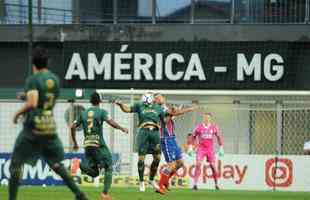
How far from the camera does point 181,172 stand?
84.5 ft

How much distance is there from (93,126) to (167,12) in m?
14.9

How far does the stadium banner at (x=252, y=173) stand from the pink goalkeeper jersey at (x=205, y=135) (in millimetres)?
1377

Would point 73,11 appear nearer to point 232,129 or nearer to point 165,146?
point 232,129

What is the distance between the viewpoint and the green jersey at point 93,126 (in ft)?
54.4

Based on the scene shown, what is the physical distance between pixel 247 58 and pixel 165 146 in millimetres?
9294

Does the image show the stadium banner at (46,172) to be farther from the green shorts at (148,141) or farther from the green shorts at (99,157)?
the green shorts at (99,157)

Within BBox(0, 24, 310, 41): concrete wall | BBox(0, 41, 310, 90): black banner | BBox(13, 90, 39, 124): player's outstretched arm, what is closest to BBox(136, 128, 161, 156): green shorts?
BBox(13, 90, 39, 124): player's outstretched arm

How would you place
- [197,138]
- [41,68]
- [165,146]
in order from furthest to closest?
1. [197,138]
2. [165,146]
3. [41,68]

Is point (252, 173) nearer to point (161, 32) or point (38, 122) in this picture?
point (161, 32)

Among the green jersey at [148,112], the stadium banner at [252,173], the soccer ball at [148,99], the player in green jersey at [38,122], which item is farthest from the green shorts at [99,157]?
the stadium banner at [252,173]

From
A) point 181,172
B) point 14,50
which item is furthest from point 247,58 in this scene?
point 14,50

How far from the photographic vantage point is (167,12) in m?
31.2

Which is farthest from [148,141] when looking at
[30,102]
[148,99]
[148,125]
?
[30,102]

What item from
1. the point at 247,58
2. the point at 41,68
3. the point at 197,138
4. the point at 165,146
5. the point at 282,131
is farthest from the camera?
the point at 247,58
